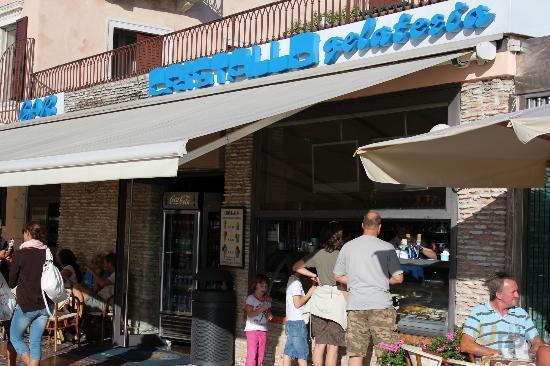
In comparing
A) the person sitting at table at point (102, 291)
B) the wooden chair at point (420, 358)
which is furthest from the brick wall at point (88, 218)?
the wooden chair at point (420, 358)

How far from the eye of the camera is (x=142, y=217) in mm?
12836

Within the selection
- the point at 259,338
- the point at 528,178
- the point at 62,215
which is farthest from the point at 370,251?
the point at 62,215

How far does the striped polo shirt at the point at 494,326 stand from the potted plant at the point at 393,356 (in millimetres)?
836

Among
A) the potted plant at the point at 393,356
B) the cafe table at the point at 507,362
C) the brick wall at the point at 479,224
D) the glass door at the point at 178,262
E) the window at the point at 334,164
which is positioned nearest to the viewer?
the cafe table at the point at 507,362

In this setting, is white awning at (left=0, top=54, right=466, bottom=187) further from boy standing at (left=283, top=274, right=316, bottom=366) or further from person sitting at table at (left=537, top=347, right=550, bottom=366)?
person sitting at table at (left=537, top=347, right=550, bottom=366)

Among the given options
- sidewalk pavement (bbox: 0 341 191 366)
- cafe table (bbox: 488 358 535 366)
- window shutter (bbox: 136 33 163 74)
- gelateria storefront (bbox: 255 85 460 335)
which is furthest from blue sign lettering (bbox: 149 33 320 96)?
cafe table (bbox: 488 358 535 366)

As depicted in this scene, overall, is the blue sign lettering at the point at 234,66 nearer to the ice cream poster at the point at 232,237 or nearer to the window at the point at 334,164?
the window at the point at 334,164

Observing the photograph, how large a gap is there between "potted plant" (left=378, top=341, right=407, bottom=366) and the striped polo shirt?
0.84 m

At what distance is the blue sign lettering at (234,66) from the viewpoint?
9.62 m

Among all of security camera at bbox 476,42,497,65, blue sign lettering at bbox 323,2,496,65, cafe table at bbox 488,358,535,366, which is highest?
blue sign lettering at bbox 323,2,496,65

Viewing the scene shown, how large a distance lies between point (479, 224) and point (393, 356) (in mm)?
1596

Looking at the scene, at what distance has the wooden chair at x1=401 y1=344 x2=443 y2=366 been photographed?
18.6ft

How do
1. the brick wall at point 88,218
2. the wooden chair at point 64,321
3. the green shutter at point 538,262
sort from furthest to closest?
the brick wall at point 88,218 → the wooden chair at point 64,321 → the green shutter at point 538,262

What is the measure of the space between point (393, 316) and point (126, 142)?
2949 millimetres
